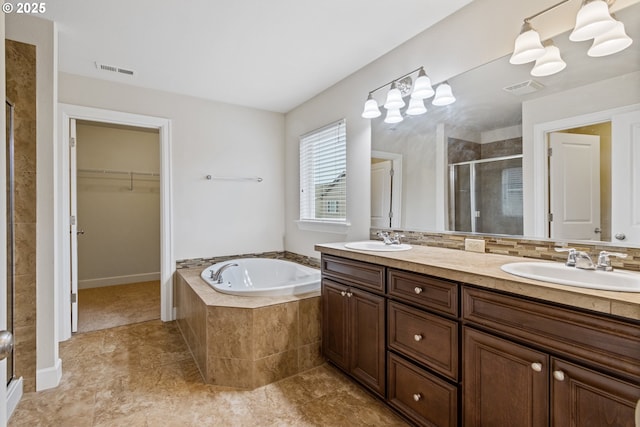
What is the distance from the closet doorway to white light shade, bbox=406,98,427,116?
361 cm

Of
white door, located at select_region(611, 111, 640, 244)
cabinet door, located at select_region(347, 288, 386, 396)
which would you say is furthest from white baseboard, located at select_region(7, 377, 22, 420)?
white door, located at select_region(611, 111, 640, 244)

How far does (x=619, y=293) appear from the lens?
961mm

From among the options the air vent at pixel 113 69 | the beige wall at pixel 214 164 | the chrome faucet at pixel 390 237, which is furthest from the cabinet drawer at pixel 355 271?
the air vent at pixel 113 69

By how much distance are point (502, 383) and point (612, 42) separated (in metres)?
1.50

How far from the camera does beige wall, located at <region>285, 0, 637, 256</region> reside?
1685mm

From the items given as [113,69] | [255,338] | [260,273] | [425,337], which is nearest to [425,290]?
[425,337]

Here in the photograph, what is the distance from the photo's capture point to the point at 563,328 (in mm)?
1042

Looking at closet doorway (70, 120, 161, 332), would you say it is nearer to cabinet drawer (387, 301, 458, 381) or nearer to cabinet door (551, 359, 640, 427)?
cabinet drawer (387, 301, 458, 381)

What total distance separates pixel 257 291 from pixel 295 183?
1726 mm

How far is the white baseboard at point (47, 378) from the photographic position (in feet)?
6.61

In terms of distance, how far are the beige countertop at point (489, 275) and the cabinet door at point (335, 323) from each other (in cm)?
26

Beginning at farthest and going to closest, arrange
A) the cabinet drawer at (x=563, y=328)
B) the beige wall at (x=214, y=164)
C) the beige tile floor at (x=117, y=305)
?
1. the beige tile floor at (x=117, y=305)
2. the beige wall at (x=214, y=164)
3. the cabinet drawer at (x=563, y=328)

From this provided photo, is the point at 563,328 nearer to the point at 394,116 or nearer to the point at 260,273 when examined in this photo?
the point at 394,116

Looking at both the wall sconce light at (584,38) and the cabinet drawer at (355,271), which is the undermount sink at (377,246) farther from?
the wall sconce light at (584,38)
